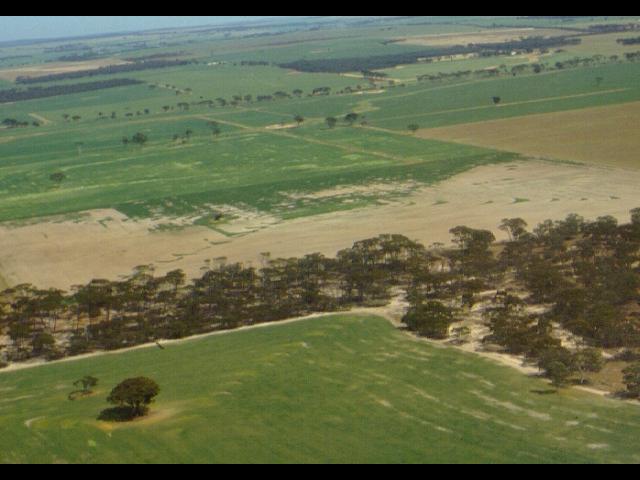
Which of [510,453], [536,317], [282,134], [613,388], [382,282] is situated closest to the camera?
[510,453]

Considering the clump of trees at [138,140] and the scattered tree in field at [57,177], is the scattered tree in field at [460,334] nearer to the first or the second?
the scattered tree in field at [57,177]

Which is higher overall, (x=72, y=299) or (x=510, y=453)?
(x=510, y=453)

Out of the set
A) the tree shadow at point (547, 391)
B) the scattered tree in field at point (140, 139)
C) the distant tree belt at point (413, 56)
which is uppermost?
the distant tree belt at point (413, 56)

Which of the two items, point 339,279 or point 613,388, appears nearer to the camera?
point 613,388

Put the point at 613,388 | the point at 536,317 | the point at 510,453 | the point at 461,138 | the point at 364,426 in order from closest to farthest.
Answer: the point at 510,453
the point at 364,426
the point at 613,388
the point at 536,317
the point at 461,138

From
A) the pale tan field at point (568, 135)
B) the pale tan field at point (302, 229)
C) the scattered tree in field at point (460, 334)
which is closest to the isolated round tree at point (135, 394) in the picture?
the scattered tree in field at point (460, 334)

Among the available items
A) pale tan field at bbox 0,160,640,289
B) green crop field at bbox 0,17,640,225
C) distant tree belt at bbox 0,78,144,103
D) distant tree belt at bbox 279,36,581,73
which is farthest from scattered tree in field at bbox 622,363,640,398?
distant tree belt at bbox 0,78,144,103

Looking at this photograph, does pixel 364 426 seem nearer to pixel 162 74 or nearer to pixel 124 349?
pixel 124 349

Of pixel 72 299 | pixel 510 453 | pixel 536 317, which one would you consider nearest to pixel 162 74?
pixel 72 299
